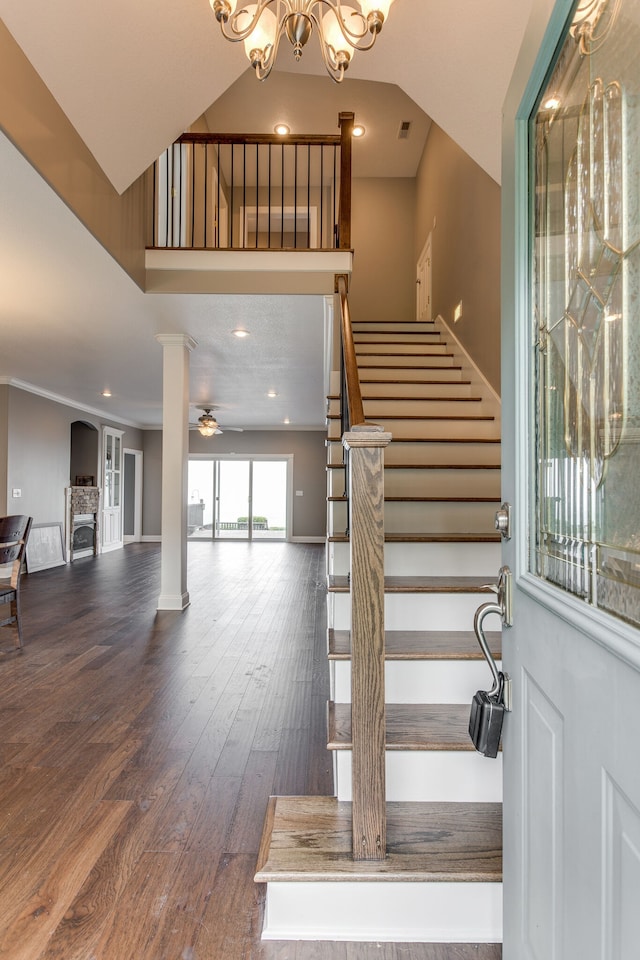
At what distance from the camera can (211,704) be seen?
2994mm

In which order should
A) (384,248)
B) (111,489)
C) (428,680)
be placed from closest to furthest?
(428,680) → (384,248) → (111,489)

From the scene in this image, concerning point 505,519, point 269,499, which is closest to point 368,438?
point 505,519

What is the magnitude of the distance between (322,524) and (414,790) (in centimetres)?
1085

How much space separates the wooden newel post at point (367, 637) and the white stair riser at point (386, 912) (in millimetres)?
105

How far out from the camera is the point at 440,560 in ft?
8.68

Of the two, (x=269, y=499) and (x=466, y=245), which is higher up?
(x=466, y=245)

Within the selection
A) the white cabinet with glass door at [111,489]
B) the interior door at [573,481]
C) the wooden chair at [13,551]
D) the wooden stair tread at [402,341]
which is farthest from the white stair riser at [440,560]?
the white cabinet with glass door at [111,489]

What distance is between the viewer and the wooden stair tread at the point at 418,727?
1658mm

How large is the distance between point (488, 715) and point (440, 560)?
154 centimetres

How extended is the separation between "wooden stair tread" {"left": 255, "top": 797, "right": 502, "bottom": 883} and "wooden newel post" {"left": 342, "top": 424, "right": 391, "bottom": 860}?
64mm

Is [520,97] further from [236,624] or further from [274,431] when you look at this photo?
[274,431]

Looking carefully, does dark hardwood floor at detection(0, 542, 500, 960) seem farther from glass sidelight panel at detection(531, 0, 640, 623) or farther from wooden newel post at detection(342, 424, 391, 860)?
glass sidelight panel at detection(531, 0, 640, 623)

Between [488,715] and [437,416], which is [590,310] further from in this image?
[437,416]

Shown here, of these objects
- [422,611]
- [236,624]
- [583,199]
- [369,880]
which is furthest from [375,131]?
[369,880]
